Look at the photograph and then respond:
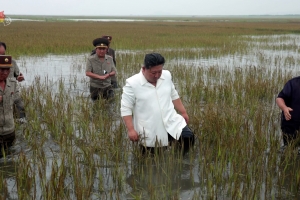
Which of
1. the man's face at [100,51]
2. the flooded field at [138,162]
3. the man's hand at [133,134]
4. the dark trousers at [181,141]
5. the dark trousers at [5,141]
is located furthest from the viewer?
the man's face at [100,51]

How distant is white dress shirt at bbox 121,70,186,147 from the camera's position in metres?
3.20

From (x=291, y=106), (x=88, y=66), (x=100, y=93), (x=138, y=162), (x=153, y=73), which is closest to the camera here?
(x=153, y=73)

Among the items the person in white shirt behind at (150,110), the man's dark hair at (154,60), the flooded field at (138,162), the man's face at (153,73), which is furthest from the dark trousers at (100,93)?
the man's dark hair at (154,60)

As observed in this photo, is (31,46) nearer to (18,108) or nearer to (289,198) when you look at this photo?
(18,108)

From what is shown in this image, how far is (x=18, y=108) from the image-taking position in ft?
15.7

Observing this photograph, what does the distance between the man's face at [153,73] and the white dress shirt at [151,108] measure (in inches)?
1.8

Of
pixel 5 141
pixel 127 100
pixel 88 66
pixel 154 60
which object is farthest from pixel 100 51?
pixel 154 60

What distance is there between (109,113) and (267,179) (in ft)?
10.7

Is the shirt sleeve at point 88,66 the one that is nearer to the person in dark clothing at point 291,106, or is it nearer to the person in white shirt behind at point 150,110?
the person in white shirt behind at point 150,110

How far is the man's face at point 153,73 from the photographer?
3004 millimetres

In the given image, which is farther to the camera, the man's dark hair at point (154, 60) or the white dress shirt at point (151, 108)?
the white dress shirt at point (151, 108)

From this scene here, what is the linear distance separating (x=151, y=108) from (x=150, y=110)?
24mm

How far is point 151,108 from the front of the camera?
3.24m

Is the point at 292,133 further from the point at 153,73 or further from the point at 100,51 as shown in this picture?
the point at 100,51
